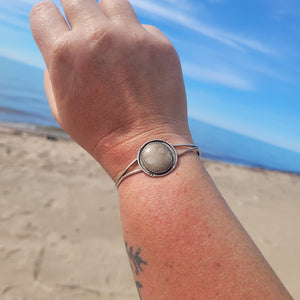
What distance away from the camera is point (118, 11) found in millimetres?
875

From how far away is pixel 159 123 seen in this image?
34.2 inches

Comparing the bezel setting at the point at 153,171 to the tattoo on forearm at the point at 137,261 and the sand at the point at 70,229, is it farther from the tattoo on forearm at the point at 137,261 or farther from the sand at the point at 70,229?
the sand at the point at 70,229

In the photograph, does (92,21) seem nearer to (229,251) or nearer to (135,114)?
(135,114)

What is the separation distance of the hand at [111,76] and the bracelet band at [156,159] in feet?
0.09

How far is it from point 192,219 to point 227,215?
0.11 metres

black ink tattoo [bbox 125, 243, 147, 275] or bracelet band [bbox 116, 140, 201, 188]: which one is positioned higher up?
bracelet band [bbox 116, 140, 201, 188]

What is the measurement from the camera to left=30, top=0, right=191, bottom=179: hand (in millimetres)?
819

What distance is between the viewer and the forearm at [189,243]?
0.68 m

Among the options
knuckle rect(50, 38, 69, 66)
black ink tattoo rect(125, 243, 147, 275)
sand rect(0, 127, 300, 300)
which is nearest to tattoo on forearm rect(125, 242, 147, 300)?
black ink tattoo rect(125, 243, 147, 275)

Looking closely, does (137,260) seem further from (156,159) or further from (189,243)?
(156,159)

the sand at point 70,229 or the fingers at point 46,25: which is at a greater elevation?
the fingers at point 46,25

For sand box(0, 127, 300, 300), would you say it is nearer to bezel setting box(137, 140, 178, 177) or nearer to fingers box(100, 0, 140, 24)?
bezel setting box(137, 140, 178, 177)

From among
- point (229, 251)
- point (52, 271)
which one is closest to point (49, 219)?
point (52, 271)

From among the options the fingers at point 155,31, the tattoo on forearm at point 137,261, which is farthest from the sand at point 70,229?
the fingers at point 155,31
